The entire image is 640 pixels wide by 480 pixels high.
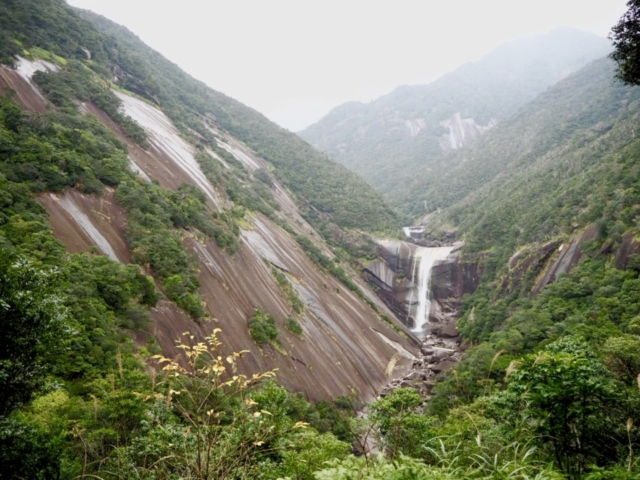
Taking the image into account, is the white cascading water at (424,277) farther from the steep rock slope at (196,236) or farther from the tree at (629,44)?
the tree at (629,44)

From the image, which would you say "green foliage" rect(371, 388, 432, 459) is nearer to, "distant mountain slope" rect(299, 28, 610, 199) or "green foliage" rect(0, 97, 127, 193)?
"green foliage" rect(0, 97, 127, 193)

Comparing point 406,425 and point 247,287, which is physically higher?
point 247,287

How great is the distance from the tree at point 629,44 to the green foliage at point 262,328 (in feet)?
60.2

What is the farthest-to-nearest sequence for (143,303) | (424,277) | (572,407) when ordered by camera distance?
(424,277)
(143,303)
(572,407)

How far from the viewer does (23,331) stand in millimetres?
5656

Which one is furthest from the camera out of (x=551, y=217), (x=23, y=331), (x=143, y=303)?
(x=551, y=217)

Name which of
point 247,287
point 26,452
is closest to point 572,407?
point 26,452

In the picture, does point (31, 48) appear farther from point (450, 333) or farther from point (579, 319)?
point (450, 333)

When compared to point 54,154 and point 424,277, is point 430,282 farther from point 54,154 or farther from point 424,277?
point 54,154

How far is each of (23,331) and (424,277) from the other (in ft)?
165

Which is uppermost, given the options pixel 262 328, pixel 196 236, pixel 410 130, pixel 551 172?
pixel 410 130

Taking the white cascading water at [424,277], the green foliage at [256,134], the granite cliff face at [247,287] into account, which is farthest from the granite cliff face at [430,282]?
the granite cliff face at [247,287]

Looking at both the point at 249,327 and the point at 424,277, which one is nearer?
the point at 249,327

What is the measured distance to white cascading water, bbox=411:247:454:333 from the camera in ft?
158
